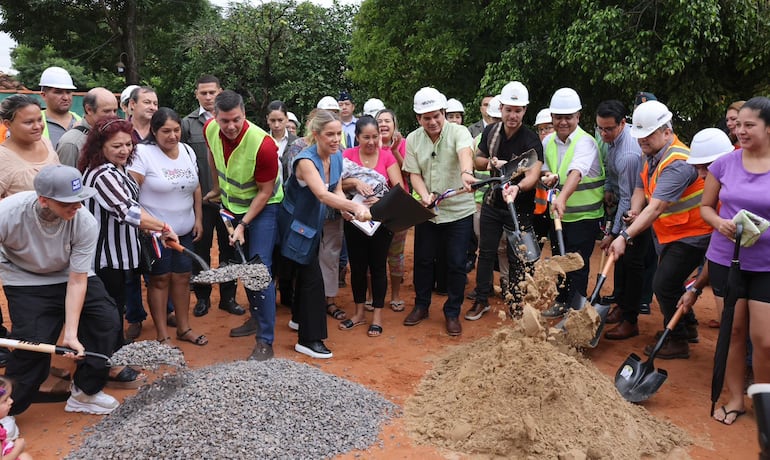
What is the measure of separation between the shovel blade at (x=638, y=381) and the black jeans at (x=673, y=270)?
1.94 feet

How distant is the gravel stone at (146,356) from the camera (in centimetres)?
338

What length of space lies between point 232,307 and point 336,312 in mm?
1022

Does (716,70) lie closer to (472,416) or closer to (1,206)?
(472,416)

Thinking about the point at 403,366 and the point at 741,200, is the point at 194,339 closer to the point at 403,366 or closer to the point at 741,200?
the point at 403,366

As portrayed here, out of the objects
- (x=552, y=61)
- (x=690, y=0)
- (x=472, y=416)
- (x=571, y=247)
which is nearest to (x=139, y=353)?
(x=472, y=416)

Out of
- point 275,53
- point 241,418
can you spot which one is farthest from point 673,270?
point 275,53

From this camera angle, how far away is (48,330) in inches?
135

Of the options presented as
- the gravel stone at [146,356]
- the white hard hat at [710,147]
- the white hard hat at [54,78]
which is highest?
the white hard hat at [54,78]

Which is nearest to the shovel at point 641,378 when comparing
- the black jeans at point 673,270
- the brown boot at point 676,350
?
the black jeans at point 673,270

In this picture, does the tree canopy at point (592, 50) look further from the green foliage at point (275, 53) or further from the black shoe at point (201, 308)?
the black shoe at point (201, 308)

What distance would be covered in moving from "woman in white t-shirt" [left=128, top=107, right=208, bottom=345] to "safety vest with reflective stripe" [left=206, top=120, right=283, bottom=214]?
0.79ft

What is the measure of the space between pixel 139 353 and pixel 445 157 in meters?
2.81

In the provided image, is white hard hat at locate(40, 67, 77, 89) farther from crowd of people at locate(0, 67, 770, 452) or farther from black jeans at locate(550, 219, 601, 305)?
black jeans at locate(550, 219, 601, 305)

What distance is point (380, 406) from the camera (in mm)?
3707
